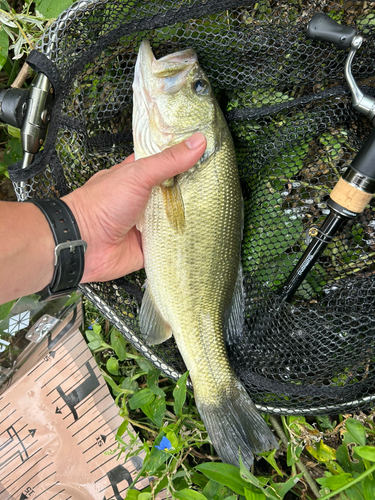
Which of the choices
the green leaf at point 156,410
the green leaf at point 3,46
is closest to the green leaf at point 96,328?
the green leaf at point 156,410

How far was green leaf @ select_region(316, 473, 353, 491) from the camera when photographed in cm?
157

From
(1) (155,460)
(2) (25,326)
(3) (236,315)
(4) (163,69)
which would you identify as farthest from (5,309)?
(4) (163,69)

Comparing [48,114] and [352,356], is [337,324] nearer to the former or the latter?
[352,356]

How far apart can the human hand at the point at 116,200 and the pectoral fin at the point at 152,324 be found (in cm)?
25

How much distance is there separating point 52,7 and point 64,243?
142cm

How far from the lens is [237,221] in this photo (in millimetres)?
1794

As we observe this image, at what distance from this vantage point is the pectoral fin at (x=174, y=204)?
66.1 inches

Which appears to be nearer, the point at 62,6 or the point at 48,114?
the point at 48,114

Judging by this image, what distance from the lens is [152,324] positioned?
6.09 ft

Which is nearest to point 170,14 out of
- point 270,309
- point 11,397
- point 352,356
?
→ point 270,309

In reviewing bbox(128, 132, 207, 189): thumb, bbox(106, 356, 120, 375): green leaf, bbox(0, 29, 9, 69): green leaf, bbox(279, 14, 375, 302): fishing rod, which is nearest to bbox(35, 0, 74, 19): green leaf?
bbox(0, 29, 9, 69): green leaf

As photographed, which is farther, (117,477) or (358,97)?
(117,477)

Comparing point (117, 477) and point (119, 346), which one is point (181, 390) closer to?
point (119, 346)

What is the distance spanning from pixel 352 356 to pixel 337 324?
17 cm
